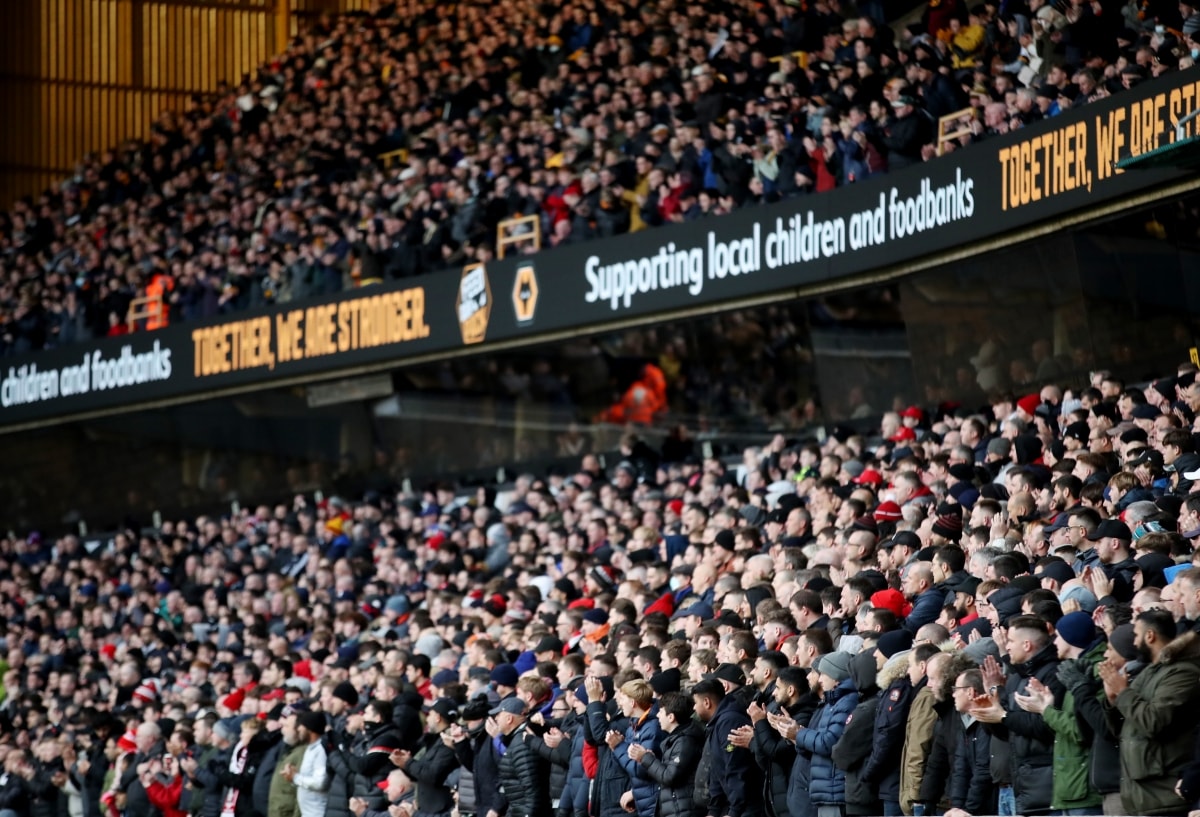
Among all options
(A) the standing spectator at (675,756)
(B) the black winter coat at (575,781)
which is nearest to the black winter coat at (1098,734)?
(A) the standing spectator at (675,756)

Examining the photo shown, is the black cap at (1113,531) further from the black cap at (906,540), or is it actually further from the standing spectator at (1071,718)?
the black cap at (906,540)

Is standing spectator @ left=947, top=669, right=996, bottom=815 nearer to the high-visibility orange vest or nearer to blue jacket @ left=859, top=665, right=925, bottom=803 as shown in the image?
blue jacket @ left=859, top=665, right=925, bottom=803

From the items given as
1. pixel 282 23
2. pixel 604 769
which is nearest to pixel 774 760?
pixel 604 769

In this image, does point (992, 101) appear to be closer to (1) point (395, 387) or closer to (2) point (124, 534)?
(1) point (395, 387)

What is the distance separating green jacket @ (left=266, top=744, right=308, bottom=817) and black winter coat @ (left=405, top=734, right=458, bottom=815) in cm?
149

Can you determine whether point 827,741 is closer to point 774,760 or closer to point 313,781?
point 774,760

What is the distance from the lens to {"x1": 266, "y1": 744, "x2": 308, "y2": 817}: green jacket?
12.9m

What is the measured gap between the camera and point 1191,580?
23.5ft

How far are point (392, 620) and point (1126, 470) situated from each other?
8.66 m

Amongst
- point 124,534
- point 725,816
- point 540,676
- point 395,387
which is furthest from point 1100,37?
point 124,534

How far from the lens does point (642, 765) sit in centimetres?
974

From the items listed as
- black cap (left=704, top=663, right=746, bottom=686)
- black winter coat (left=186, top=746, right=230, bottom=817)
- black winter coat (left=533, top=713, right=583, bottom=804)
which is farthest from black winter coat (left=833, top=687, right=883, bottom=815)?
black winter coat (left=186, top=746, right=230, bottom=817)

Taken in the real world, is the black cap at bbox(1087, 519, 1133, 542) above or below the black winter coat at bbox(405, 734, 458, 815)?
above

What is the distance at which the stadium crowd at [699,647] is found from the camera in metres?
7.75
